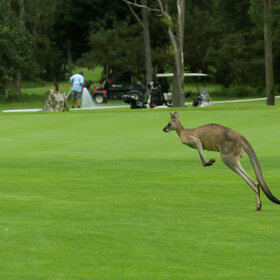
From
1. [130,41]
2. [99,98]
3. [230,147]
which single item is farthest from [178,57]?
[230,147]

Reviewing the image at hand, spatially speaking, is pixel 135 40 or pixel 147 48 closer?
pixel 147 48

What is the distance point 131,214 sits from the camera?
1106 cm

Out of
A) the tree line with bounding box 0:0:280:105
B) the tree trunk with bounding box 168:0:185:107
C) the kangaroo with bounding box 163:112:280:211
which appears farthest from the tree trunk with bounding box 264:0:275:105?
the kangaroo with bounding box 163:112:280:211

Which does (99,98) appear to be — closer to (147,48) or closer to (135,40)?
(147,48)

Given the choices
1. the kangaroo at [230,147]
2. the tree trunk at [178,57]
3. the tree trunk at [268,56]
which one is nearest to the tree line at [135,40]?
the tree trunk at [268,56]

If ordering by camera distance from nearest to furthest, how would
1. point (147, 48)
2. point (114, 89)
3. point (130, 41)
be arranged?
point (114, 89) → point (147, 48) → point (130, 41)

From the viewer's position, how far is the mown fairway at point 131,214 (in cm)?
779

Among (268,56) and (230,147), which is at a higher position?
(230,147)

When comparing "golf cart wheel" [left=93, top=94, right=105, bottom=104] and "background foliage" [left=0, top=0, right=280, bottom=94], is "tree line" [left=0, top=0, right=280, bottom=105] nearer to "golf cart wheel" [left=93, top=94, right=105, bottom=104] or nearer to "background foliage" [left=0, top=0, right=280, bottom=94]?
"background foliage" [left=0, top=0, right=280, bottom=94]

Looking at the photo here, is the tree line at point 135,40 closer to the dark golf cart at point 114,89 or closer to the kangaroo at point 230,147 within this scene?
the dark golf cart at point 114,89

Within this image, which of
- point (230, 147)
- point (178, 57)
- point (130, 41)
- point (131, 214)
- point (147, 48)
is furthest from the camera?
point (130, 41)

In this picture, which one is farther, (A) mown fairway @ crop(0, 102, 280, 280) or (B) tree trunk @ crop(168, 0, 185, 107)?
(B) tree trunk @ crop(168, 0, 185, 107)

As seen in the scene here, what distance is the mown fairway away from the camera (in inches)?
307

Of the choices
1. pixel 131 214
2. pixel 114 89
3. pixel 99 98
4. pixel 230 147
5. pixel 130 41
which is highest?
pixel 230 147
